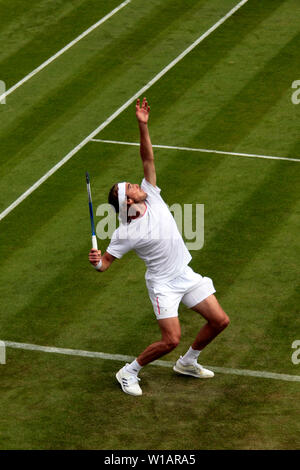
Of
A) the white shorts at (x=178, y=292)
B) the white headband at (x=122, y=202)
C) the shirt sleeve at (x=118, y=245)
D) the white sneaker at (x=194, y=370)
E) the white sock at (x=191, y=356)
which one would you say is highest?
the white headband at (x=122, y=202)

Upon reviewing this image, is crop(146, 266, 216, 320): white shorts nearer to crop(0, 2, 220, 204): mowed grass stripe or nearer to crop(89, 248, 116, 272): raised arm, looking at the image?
crop(89, 248, 116, 272): raised arm

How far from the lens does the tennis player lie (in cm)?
1138

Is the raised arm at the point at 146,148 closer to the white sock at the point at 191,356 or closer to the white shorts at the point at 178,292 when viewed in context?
the white shorts at the point at 178,292

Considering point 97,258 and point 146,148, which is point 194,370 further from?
point 146,148

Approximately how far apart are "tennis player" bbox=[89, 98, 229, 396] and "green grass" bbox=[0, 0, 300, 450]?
63 cm

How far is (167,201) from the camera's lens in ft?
54.2

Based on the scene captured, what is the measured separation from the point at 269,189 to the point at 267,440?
689 cm

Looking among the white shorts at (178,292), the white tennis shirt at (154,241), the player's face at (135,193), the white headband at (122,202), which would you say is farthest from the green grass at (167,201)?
the player's face at (135,193)

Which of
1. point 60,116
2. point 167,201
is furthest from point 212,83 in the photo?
point 167,201

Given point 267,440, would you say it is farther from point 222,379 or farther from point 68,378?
point 68,378

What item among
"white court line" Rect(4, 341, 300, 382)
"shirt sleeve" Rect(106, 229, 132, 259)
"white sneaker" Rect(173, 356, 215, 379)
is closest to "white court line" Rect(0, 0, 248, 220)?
"white court line" Rect(4, 341, 300, 382)

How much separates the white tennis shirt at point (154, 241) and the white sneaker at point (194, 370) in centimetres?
111

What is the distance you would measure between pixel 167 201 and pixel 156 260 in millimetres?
5074

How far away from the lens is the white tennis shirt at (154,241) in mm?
11398
